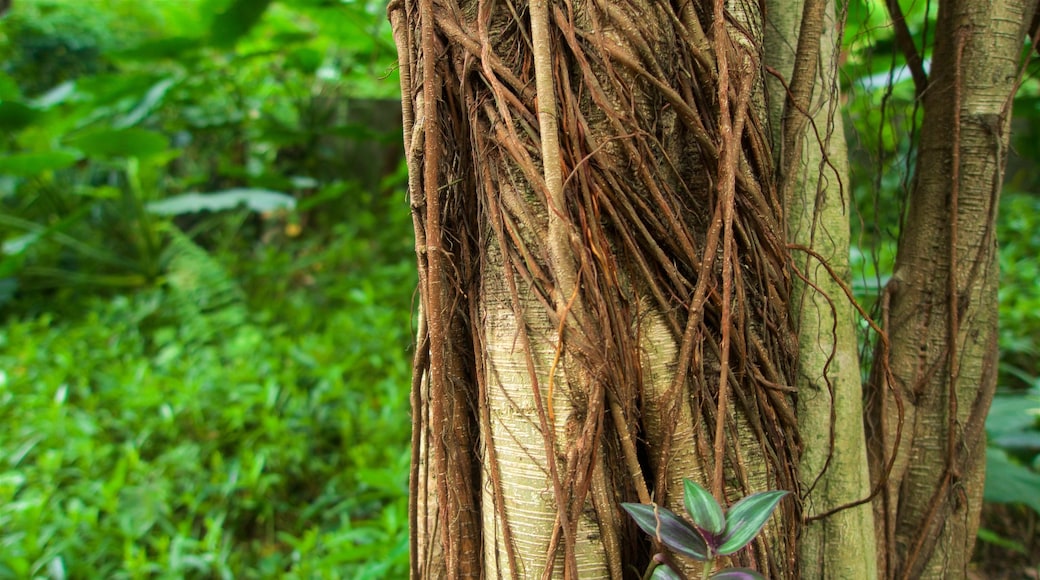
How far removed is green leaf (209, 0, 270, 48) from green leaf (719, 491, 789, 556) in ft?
10.8

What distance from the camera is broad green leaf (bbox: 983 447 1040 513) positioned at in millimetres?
1406

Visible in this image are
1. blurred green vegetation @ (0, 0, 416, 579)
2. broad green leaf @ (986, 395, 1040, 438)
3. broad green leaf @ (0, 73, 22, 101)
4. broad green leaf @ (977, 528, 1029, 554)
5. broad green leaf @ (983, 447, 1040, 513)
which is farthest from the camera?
broad green leaf @ (0, 73, 22, 101)

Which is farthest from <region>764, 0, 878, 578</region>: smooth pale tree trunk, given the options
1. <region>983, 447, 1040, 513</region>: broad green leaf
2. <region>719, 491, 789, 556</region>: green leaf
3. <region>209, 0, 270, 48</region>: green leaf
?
<region>209, 0, 270, 48</region>: green leaf

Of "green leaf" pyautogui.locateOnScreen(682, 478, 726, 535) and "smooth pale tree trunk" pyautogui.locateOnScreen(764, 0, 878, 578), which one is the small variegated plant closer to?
"green leaf" pyautogui.locateOnScreen(682, 478, 726, 535)

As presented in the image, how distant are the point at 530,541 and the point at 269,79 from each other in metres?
5.06

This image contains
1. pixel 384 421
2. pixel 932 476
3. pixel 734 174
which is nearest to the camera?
pixel 734 174

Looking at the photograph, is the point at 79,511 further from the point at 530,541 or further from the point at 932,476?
the point at 932,476

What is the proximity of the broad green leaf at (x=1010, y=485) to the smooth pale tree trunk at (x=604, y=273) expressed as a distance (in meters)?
0.80

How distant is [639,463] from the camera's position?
89 centimetres

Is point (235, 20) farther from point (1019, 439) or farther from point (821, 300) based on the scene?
point (1019, 439)

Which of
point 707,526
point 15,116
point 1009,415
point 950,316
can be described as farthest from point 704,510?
point 15,116

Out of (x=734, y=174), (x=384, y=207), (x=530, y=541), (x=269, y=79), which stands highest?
(x=269, y=79)

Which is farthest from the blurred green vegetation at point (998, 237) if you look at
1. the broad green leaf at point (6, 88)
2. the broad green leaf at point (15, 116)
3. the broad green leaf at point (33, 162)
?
the broad green leaf at point (6, 88)

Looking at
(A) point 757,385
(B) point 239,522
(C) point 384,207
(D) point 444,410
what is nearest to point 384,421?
(B) point 239,522
